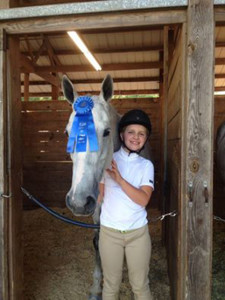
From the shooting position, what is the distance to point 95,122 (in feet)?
6.39

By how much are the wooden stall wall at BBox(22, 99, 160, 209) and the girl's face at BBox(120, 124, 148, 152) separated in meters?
3.33

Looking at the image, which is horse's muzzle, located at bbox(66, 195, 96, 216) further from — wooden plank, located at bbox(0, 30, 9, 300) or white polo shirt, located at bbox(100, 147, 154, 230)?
wooden plank, located at bbox(0, 30, 9, 300)

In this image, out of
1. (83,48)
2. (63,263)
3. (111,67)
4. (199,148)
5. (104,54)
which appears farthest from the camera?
(111,67)

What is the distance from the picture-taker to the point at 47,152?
5551mm

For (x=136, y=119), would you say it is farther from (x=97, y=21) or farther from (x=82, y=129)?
(x=97, y=21)

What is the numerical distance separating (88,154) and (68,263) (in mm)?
2049

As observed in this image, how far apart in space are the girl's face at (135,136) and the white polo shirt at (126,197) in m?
0.07

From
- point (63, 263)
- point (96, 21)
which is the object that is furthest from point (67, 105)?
point (96, 21)

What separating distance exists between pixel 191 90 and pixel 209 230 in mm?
853

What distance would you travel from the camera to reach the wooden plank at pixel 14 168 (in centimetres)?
205

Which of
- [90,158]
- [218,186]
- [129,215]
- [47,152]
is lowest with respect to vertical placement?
[218,186]

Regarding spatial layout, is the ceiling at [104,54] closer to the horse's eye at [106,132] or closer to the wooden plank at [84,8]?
the wooden plank at [84,8]

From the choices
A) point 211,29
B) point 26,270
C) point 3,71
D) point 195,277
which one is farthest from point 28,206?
point 211,29

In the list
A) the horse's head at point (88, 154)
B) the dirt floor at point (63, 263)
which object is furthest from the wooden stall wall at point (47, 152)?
the horse's head at point (88, 154)
